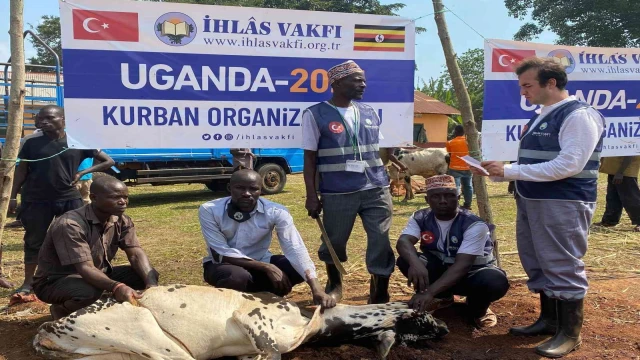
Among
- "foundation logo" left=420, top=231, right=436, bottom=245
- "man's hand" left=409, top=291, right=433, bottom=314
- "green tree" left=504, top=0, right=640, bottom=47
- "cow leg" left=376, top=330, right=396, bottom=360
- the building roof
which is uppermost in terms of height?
"green tree" left=504, top=0, right=640, bottom=47

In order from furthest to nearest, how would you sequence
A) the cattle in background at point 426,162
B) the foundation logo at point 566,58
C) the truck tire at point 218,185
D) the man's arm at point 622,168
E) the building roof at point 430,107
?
1. the building roof at point 430,107
2. the truck tire at point 218,185
3. the cattle in background at point 426,162
4. the man's arm at point 622,168
5. the foundation logo at point 566,58

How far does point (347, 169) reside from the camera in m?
4.23

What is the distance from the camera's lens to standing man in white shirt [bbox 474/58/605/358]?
351 centimetres

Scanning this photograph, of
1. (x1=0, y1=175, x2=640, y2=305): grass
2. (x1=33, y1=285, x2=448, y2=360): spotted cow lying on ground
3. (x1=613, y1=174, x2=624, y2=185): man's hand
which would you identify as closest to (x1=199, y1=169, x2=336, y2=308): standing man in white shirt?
(x1=33, y1=285, x2=448, y2=360): spotted cow lying on ground

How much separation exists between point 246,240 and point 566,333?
228 centimetres

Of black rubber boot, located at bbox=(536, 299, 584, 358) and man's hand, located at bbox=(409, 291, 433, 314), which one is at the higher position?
man's hand, located at bbox=(409, 291, 433, 314)

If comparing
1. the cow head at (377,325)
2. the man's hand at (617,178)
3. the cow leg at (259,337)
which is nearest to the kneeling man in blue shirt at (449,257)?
the cow head at (377,325)

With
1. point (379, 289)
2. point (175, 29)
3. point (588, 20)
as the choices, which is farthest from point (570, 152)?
point (588, 20)

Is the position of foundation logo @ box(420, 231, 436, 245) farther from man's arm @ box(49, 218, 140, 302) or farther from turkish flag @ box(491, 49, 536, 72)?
man's arm @ box(49, 218, 140, 302)

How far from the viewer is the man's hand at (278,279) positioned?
3.85 metres

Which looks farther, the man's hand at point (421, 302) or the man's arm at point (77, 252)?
the man's hand at point (421, 302)

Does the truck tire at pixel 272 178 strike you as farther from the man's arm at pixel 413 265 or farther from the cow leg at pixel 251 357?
the cow leg at pixel 251 357

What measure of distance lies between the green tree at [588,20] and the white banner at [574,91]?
20.8m

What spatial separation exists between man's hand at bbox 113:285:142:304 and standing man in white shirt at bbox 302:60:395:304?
1.48 meters
